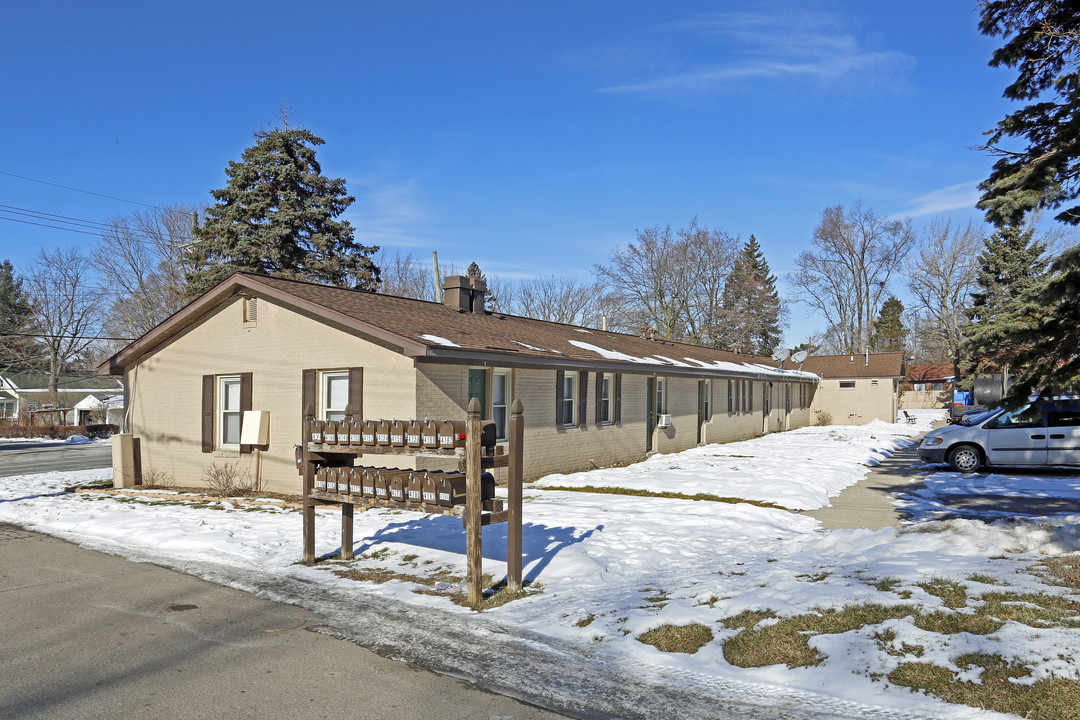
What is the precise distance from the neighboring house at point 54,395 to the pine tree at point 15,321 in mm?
1679

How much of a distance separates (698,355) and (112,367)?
19.2 m

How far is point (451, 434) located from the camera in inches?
257

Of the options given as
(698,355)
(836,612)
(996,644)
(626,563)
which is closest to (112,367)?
(626,563)

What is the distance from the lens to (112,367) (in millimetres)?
16438

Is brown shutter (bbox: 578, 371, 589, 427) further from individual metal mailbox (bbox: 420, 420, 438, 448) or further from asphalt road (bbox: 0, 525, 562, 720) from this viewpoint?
asphalt road (bbox: 0, 525, 562, 720)

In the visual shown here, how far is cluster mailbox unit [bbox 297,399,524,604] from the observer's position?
6371mm

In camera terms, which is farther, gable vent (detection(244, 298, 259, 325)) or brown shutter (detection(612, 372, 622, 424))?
brown shutter (detection(612, 372, 622, 424))

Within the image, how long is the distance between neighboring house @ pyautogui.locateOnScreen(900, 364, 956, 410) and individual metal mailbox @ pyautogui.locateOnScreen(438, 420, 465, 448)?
2190 inches

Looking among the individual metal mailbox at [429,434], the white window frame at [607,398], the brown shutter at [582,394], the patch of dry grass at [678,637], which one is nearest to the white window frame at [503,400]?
the brown shutter at [582,394]

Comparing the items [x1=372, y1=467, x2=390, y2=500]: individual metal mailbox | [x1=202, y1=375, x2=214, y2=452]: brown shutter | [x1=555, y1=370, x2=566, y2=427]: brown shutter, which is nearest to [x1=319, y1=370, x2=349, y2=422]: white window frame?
[x1=202, y1=375, x2=214, y2=452]: brown shutter

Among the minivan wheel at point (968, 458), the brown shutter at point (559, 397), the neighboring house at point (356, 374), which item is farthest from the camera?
the minivan wheel at point (968, 458)

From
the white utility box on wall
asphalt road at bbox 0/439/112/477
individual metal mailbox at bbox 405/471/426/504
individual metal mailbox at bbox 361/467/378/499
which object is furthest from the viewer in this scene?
asphalt road at bbox 0/439/112/477

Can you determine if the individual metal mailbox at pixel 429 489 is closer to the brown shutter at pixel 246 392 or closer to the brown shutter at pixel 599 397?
the brown shutter at pixel 246 392

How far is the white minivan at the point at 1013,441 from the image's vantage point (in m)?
14.7
